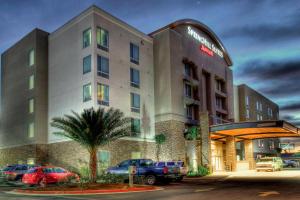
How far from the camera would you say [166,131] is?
43.0 meters

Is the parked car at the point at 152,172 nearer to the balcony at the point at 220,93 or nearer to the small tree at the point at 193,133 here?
the small tree at the point at 193,133

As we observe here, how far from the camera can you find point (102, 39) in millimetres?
38906

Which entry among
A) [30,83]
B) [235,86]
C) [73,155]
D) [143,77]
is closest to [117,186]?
[73,155]

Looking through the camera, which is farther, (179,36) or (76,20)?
(179,36)

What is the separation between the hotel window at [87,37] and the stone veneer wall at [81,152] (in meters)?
10.1

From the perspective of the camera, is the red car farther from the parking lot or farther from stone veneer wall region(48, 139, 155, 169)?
stone veneer wall region(48, 139, 155, 169)

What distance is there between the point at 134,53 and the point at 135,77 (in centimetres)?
284

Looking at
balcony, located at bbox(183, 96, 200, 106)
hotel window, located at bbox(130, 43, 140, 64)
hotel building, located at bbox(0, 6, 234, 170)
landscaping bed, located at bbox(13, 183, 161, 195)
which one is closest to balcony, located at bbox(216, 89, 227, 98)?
hotel building, located at bbox(0, 6, 234, 170)

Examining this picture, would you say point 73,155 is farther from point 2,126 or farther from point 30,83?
point 2,126

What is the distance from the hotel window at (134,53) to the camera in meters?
43.1

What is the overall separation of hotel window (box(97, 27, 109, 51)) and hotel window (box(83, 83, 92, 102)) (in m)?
4.19

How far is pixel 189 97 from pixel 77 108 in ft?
50.2

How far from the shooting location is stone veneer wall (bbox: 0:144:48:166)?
41.4m

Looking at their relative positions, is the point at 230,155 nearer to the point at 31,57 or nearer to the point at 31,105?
the point at 31,105
